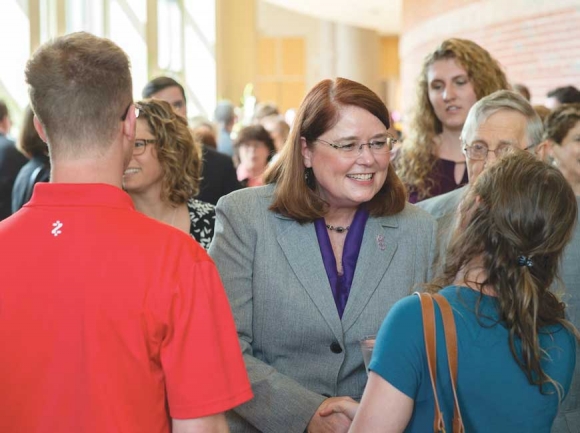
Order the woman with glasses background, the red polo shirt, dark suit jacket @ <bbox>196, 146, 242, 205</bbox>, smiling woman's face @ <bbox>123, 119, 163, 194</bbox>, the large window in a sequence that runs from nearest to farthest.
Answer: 1. the red polo shirt
2. smiling woman's face @ <bbox>123, 119, 163, 194</bbox>
3. dark suit jacket @ <bbox>196, 146, 242, 205</bbox>
4. the woman with glasses background
5. the large window

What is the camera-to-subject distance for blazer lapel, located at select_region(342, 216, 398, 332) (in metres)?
2.72

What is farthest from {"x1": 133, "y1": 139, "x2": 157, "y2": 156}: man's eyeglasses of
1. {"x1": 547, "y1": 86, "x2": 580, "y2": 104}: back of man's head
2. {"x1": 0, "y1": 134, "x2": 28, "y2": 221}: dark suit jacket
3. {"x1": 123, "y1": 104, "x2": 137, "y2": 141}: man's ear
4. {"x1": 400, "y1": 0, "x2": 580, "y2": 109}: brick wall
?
{"x1": 400, "y1": 0, "x2": 580, "y2": 109}: brick wall

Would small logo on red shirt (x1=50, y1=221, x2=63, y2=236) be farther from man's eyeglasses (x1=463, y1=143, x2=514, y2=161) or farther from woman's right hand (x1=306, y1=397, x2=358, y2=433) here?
man's eyeglasses (x1=463, y1=143, x2=514, y2=161)

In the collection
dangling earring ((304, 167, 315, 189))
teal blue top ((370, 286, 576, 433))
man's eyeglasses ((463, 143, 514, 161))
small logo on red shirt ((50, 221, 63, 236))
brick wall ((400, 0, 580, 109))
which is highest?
brick wall ((400, 0, 580, 109))

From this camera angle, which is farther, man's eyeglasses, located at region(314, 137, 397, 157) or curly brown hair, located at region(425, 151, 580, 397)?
man's eyeglasses, located at region(314, 137, 397, 157)

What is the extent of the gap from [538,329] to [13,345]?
1.18m

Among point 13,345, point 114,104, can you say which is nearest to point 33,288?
point 13,345

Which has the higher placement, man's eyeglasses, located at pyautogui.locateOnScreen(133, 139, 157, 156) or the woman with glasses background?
man's eyeglasses, located at pyautogui.locateOnScreen(133, 139, 157, 156)

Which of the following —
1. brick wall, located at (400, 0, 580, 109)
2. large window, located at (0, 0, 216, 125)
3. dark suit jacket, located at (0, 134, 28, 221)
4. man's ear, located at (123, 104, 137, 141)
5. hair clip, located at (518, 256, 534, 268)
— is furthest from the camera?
large window, located at (0, 0, 216, 125)

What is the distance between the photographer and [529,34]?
30.9 ft

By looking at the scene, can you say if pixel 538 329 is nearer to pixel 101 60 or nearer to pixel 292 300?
pixel 292 300

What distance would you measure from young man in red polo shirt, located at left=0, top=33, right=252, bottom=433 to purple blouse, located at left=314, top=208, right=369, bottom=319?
0.89m

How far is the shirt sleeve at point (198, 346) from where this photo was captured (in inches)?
72.1

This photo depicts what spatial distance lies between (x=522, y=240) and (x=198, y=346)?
0.77 metres
